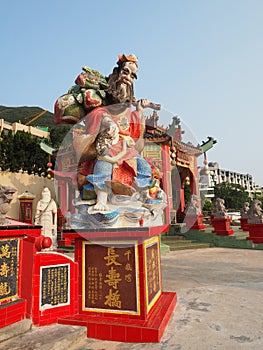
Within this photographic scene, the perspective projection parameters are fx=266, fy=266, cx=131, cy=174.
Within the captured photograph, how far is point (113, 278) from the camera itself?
304 centimetres

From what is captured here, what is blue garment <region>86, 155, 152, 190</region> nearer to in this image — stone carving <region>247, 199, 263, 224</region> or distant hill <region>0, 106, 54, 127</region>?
stone carving <region>247, 199, 263, 224</region>

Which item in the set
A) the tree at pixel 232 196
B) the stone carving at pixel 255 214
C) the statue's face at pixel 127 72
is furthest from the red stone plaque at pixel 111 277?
the tree at pixel 232 196

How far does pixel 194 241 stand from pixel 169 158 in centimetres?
450

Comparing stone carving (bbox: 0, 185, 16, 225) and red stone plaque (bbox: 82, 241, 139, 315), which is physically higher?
stone carving (bbox: 0, 185, 16, 225)

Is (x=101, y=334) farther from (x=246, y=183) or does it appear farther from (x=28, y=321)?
(x=246, y=183)

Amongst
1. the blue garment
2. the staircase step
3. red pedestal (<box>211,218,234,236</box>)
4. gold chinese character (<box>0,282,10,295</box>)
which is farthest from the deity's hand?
red pedestal (<box>211,218,234,236</box>)

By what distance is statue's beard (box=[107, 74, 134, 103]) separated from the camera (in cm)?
382

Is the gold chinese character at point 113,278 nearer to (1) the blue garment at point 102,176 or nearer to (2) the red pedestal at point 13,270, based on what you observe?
(2) the red pedestal at point 13,270

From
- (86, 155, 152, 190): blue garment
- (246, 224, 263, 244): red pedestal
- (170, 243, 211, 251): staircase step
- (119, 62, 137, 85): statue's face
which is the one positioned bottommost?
(170, 243, 211, 251): staircase step

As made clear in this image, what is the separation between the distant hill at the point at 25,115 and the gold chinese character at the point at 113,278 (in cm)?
6302

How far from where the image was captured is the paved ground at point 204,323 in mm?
2562

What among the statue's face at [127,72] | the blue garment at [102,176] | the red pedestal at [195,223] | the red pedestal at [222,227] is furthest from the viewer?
the red pedestal at [195,223]

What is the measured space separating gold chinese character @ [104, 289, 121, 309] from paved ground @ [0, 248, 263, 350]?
14.8 inches

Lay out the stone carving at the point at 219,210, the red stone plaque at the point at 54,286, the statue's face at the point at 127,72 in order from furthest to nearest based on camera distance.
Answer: the stone carving at the point at 219,210, the statue's face at the point at 127,72, the red stone plaque at the point at 54,286
